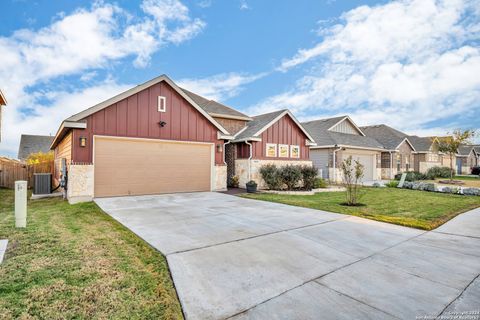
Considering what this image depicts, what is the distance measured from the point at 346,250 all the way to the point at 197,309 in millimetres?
3031

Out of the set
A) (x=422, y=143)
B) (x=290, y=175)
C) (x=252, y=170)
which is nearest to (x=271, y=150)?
(x=252, y=170)

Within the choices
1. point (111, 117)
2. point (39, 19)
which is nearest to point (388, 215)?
point (111, 117)

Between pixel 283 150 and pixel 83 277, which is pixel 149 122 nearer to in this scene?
pixel 283 150

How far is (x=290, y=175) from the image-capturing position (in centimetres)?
1445

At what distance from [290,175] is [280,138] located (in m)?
2.79

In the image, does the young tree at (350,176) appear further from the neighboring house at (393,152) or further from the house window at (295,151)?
the neighboring house at (393,152)

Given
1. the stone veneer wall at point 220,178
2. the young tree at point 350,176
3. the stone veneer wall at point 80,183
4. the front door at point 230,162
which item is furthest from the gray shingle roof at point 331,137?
the stone veneer wall at point 80,183

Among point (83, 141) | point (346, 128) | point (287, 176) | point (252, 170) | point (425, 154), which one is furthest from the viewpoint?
point (425, 154)

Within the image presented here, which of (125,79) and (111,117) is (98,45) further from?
(125,79)

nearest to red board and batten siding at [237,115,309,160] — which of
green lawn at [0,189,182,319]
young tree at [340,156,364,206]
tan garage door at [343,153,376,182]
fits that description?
young tree at [340,156,364,206]

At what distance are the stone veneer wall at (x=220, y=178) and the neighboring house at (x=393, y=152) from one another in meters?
19.7

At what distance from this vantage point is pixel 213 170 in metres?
13.1

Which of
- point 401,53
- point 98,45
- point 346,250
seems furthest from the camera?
point 401,53

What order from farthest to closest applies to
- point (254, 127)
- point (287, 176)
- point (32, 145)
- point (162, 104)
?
1. point (32, 145)
2. point (254, 127)
3. point (287, 176)
4. point (162, 104)
